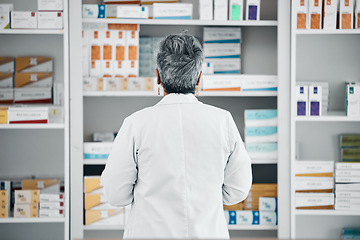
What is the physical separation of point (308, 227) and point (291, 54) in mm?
1409

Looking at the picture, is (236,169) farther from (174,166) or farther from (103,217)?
(103,217)

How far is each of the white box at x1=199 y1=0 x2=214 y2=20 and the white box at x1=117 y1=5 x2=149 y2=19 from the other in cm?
35

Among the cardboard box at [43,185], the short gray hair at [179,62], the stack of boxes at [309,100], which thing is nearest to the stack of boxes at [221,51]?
the stack of boxes at [309,100]

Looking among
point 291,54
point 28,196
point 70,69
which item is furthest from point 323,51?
point 28,196

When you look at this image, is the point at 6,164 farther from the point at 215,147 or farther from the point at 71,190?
the point at 215,147

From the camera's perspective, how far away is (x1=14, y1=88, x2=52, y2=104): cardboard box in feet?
9.75

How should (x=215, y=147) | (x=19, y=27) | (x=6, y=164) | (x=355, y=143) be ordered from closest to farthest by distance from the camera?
(x=215, y=147)
(x=19, y=27)
(x=355, y=143)
(x=6, y=164)

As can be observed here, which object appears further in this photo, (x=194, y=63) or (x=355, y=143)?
(x=355, y=143)

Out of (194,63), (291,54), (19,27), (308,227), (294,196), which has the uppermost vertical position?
(19,27)

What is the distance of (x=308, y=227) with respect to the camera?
3.31 meters

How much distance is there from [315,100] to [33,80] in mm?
1943

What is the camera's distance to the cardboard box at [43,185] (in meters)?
2.91

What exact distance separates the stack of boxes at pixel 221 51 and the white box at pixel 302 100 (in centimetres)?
49

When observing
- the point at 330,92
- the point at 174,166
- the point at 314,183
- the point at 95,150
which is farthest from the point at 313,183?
the point at 174,166
